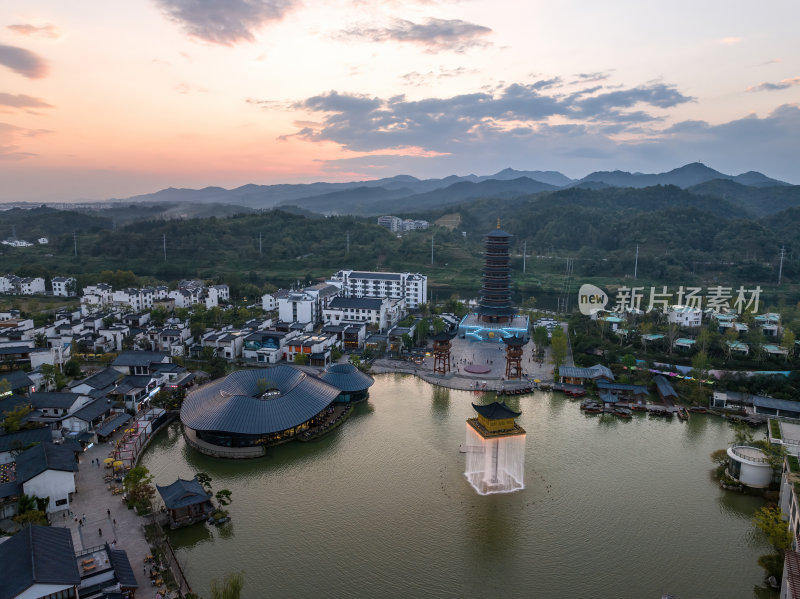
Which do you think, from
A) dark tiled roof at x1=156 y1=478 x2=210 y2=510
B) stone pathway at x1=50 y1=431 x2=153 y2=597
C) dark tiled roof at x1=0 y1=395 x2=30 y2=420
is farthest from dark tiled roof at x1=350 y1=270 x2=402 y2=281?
dark tiled roof at x1=156 y1=478 x2=210 y2=510

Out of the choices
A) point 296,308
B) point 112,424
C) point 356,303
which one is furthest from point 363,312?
point 112,424

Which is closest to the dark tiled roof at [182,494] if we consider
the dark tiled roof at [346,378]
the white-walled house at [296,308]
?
the dark tiled roof at [346,378]

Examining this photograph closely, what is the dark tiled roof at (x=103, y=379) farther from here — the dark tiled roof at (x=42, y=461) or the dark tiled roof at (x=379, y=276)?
the dark tiled roof at (x=379, y=276)

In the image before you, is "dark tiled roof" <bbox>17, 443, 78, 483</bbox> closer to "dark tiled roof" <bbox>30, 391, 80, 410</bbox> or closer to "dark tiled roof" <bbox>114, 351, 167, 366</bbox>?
"dark tiled roof" <bbox>30, 391, 80, 410</bbox>

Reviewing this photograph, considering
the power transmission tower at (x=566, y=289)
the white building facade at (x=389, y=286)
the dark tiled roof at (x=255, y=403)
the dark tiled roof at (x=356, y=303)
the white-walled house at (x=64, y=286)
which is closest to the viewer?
the dark tiled roof at (x=255, y=403)

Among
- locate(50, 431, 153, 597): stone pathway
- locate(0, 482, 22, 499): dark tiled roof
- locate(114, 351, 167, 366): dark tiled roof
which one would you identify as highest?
locate(114, 351, 167, 366): dark tiled roof

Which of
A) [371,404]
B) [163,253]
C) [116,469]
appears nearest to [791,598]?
[371,404]

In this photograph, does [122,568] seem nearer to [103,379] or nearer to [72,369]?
[103,379]

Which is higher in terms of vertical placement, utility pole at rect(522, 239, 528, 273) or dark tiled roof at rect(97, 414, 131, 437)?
utility pole at rect(522, 239, 528, 273)
